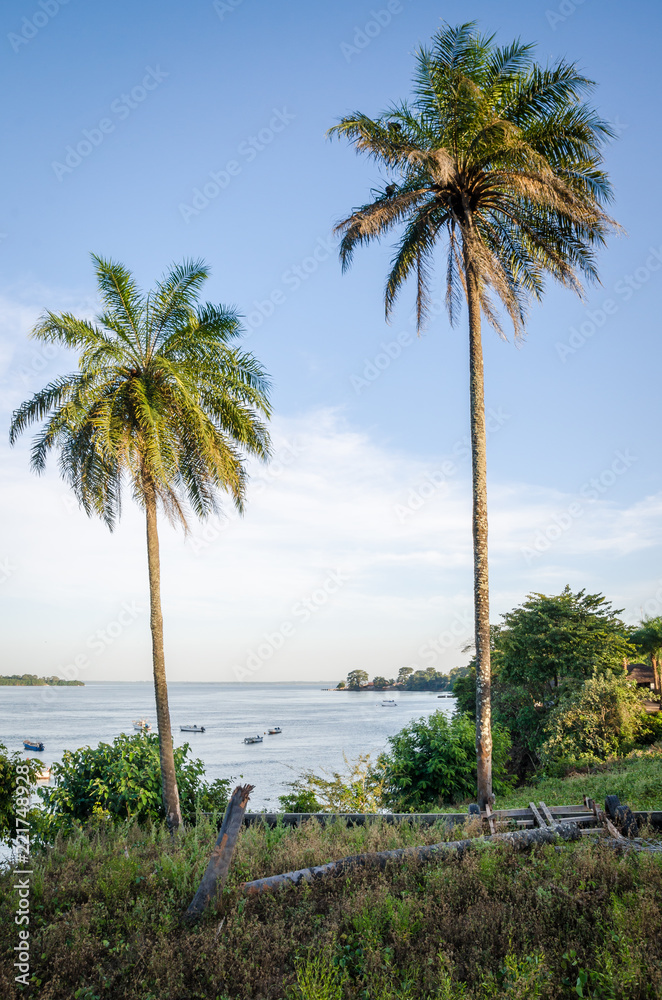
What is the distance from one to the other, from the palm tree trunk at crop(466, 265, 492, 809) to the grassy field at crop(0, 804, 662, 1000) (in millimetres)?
6487

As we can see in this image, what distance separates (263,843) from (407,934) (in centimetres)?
332

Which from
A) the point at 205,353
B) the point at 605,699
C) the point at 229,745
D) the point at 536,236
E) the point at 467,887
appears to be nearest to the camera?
the point at 467,887

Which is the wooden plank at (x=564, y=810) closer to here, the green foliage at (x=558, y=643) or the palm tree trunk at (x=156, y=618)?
the palm tree trunk at (x=156, y=618)

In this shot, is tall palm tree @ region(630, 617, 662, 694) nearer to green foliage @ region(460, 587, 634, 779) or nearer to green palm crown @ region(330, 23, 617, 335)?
green foliage @ region(460, 587, 634, 779)

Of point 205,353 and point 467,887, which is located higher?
point 205,353

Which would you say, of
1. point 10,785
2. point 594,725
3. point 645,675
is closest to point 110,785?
point 10,785

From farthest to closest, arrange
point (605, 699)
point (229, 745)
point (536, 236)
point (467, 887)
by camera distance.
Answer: point (229, 745)
point (605, 699)
point (536, 236)
point (467, 887)

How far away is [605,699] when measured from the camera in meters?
32.8

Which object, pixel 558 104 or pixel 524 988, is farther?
pixel 558 104

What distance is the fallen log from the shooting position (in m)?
7.50

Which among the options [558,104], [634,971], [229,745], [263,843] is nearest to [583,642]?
[558,104]

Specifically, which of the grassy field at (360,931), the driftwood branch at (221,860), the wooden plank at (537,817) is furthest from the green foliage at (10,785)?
the wooden plank at (537,817)

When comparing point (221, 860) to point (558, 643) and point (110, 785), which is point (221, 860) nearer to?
point (110, 785)

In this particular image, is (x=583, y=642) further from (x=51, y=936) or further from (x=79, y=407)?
(x=51, y=936)
